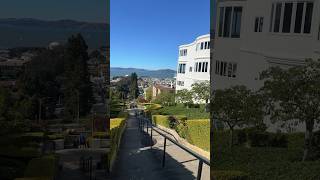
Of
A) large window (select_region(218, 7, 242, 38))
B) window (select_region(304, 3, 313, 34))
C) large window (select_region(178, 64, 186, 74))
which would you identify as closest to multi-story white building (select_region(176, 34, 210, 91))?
large window (select_region(178, 64, 186, 74))

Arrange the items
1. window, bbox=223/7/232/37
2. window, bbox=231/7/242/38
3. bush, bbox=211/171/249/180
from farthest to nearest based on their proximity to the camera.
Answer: bush, bbox=211/171/249/180 < window, bbox=223/7/232/37 < window, bbox=231/7/242/38

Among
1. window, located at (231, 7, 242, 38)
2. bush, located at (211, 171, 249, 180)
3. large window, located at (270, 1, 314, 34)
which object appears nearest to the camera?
Result: large window, located at (270, 1, 314, 34)

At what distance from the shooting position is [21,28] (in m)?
4.14

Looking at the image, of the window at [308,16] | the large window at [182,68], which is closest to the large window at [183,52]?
the large window at [182,68]

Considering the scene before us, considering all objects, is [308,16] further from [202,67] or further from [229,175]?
[229,175]

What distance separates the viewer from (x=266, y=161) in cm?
486

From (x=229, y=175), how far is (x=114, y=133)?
1140 millimetres

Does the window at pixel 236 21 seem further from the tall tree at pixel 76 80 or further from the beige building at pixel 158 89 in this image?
the tall tree at pixel 76 80

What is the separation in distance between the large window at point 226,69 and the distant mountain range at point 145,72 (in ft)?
1.30

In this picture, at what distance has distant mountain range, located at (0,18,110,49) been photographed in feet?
13.5

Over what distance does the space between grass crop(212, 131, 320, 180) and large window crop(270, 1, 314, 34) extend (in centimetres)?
107

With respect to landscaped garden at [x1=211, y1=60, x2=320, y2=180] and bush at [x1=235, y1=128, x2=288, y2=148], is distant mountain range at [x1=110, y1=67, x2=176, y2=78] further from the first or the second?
bush at [x1=235, y1=128, x2=288, y2=148]

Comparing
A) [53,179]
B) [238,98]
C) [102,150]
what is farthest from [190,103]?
[53,179]

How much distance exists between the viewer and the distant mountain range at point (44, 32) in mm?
4117
